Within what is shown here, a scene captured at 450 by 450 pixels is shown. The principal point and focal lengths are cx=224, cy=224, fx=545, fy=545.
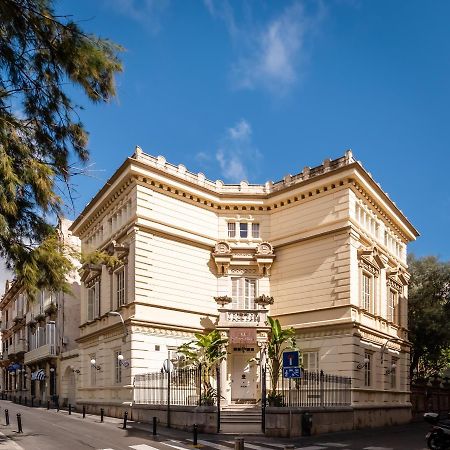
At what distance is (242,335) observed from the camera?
28.4m

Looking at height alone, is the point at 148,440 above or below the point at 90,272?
below

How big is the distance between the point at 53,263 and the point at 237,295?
64.4 ft

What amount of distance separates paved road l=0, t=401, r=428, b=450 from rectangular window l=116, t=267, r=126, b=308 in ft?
22.9

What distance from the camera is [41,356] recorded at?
152 ft

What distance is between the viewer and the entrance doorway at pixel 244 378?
2872 centimetres

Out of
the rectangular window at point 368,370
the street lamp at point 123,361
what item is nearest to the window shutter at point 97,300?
the street lamp at point 123,361

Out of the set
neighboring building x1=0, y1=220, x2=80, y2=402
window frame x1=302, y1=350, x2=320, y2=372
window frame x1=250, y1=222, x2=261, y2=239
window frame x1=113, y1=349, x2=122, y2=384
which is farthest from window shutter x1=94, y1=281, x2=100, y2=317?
window frame x1=302, y1=350, x2=320, y2=372

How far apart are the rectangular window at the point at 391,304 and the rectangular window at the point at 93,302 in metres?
17.9

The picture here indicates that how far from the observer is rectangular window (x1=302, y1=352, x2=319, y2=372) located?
28.0 m

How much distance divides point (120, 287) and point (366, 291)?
13504mm

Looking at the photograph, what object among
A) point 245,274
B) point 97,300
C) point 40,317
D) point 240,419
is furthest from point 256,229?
point 40,317

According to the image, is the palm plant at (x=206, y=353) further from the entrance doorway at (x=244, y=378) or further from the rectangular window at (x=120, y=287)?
the rectangular window at (x=120, y=287)

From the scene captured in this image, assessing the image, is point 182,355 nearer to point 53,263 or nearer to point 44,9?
point 53,263

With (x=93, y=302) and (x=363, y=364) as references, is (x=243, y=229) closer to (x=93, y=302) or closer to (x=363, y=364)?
(x=363, y=364)
